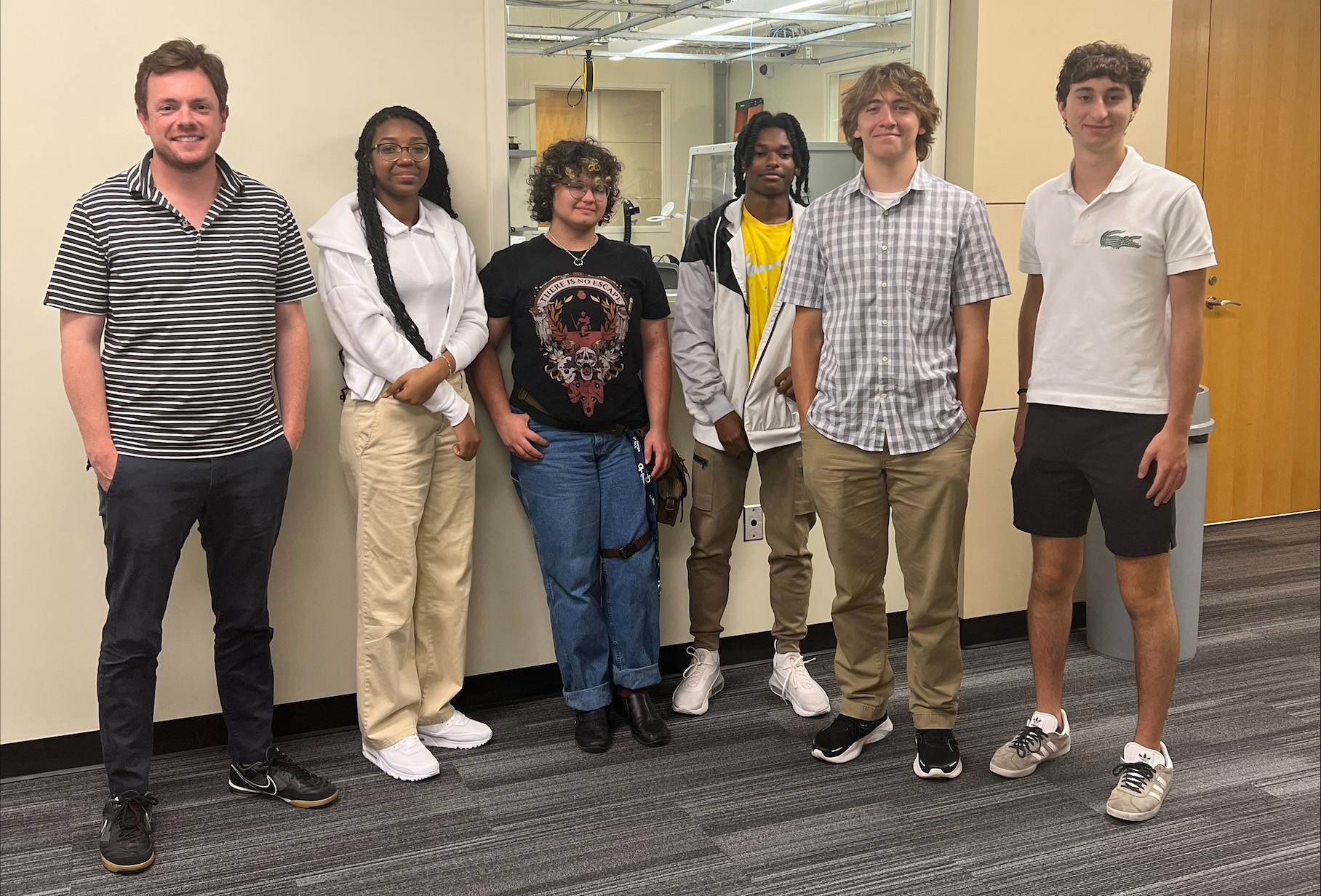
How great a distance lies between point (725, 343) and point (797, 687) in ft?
3.27

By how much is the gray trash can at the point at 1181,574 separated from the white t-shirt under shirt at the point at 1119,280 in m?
1.04

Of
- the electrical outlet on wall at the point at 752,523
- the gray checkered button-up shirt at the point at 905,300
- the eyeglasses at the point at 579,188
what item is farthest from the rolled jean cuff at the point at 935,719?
the eyeglasses at the point at 579,188

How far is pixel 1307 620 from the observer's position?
155 inches

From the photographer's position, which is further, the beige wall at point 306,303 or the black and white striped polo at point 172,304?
the beige wall at point 306,303

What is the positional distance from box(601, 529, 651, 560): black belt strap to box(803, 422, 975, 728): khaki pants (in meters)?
0.52

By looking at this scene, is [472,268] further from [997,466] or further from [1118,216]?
Answer: [997,466]

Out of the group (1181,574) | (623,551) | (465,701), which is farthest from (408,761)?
(1181,574)

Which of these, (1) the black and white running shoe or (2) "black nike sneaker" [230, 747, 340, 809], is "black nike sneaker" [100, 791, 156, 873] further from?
(1) the black and white running shoe

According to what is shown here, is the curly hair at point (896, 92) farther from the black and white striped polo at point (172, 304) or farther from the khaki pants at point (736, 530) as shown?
the black and white striped polo at point (172, 304)

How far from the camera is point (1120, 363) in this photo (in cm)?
247

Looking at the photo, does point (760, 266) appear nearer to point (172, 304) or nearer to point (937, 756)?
point (937, 756)

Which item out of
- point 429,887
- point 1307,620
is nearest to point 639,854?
point 429,887

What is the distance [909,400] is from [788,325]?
527 mm

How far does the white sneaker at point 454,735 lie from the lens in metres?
2.93
